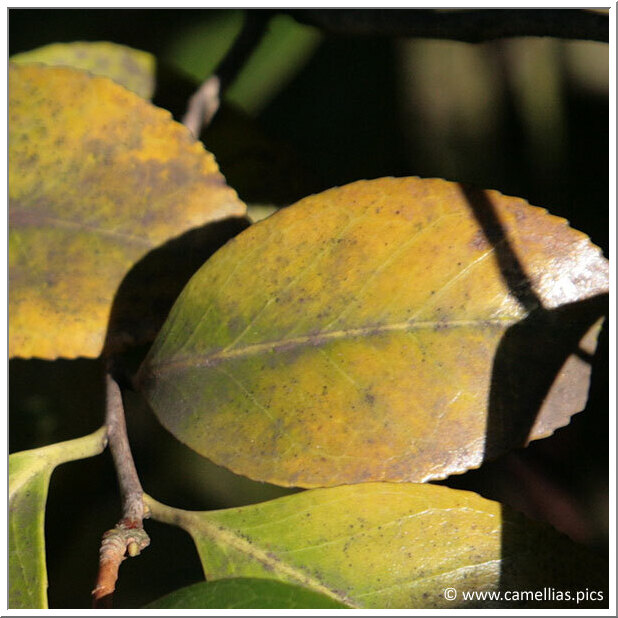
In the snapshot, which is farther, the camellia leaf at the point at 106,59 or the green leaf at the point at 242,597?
the camellia leaf at the point at 106,59

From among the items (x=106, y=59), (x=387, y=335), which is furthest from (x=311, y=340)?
(x=106, y=59)

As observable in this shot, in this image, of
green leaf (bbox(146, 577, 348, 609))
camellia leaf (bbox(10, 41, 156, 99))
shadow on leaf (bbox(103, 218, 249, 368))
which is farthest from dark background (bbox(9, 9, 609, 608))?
green leaf (bbox(146, 577, 348, 609))

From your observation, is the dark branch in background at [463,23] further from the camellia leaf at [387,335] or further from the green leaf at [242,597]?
the green leaf at [242,597]

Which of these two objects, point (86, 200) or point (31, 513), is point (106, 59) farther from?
point (31, 513)

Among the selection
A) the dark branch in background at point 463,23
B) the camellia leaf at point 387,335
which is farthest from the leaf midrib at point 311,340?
the dark branch in background at point 463,23

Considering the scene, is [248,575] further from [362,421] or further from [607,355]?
[607,355]

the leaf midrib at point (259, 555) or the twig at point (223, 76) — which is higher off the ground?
the twig at point (223, 76)

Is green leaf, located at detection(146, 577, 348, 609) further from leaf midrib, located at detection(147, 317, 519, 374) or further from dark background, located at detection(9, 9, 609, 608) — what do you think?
dark background, located at detection(9, 9, 609, 608)

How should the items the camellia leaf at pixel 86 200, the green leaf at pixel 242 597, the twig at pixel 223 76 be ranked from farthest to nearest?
the twig at pixel 223 76
the camellia leaf at pixel 86 200
the green leaf at pixel 242 597
